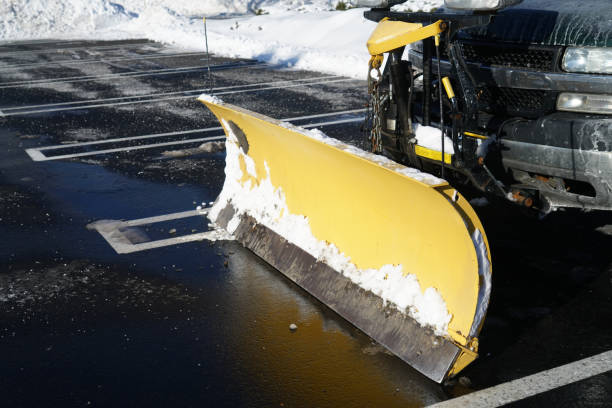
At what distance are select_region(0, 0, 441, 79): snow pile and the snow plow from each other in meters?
8.96

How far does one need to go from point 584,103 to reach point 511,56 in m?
0.69

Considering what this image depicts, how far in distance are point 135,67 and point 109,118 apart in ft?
20.8

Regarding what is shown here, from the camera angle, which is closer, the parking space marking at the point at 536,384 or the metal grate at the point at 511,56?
the parking space marking at the point at 536,384

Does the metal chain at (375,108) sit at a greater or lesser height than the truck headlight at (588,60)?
lesser

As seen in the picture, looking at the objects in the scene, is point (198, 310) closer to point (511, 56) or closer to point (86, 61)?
point (511, 56)

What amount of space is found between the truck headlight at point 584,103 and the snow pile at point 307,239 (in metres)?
1.61

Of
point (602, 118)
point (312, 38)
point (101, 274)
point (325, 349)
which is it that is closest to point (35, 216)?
point (101, 274)

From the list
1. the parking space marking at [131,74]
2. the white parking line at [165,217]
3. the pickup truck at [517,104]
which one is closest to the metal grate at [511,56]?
the pickup truck at [517,104]

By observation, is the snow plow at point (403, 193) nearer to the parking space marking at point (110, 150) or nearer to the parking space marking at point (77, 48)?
the parking space marking at point (110, 150)

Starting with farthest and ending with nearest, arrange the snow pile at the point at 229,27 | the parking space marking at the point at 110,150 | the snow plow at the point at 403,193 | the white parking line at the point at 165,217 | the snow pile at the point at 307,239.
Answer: the snow pile at the point at 229,27 < the parking space marking at the point at 110,150 < the white parking line at the point at 165,217 < the snow pile at the point at 307,239 < the snow plow at the point at 403,193

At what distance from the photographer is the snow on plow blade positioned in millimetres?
3424

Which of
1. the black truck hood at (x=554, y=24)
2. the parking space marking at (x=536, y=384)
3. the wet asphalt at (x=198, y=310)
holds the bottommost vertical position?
the parking space marking at (x=536, y=384)

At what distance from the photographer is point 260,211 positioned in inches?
210

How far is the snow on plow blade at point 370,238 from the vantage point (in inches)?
135
